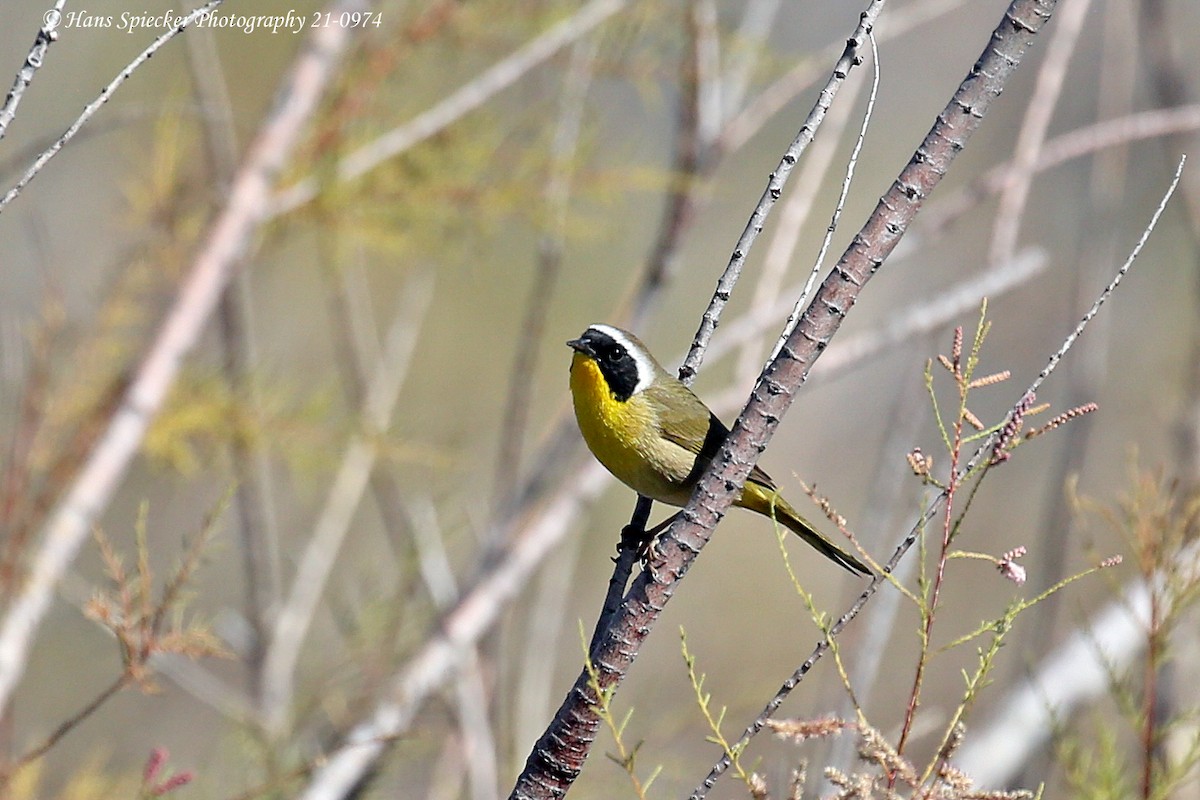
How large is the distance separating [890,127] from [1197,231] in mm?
7682

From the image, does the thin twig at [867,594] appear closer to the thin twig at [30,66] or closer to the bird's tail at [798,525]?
the thin twig at [30,66]

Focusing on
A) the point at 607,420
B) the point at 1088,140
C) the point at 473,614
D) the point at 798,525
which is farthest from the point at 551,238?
the point at 1088,140

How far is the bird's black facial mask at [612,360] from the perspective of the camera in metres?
3.17

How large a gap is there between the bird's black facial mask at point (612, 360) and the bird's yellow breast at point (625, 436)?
20 mm

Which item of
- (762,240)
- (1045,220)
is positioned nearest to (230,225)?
(762,240)

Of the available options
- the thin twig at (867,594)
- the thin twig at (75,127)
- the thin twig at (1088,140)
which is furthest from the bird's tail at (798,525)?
the thin twig at (75,127)

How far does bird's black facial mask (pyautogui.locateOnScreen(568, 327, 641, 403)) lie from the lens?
317 cm

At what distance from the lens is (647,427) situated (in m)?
3.06

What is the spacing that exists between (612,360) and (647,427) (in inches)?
9.5

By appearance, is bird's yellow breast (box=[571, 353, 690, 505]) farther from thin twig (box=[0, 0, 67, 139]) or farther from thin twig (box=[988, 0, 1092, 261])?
thin twig (box=[0, 0, 67, 139])

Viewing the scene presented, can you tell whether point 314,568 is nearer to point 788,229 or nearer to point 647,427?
point 647,427

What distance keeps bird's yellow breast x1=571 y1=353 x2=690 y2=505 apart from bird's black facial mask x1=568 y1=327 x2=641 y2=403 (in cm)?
2

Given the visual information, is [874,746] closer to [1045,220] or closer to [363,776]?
[363,776]

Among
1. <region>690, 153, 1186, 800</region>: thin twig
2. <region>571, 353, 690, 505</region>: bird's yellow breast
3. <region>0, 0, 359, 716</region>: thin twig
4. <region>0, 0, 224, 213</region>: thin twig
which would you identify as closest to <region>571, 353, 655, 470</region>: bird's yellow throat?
<region>571, 353, 690, 505</region>: bird's yellow breast
